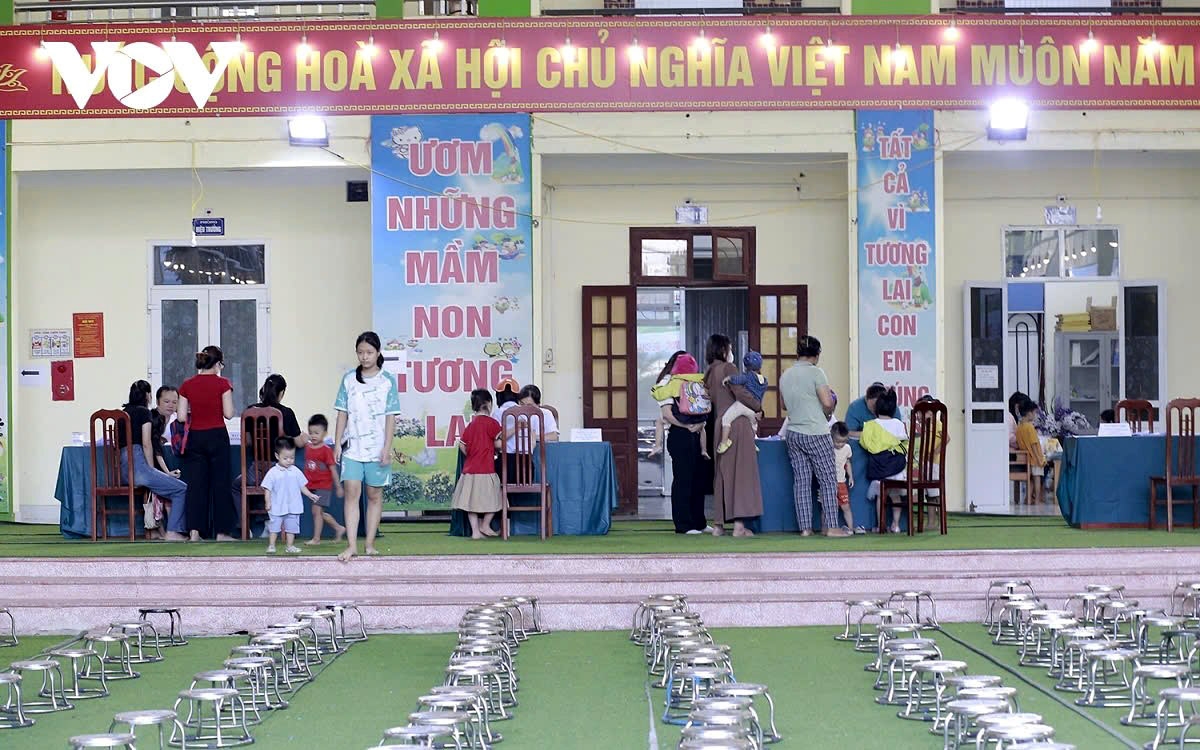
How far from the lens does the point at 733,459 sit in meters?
10.8

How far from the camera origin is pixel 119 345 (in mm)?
14375

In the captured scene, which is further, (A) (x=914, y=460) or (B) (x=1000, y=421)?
(B) (x=1000, y=421)

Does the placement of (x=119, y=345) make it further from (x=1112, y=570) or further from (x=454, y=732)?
(x=454, y=732)

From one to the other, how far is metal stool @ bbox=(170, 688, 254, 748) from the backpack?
501 centimetres

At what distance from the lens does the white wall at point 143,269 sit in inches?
564

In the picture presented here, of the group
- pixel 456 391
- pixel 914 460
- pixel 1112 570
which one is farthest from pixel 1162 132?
pixel 456 391

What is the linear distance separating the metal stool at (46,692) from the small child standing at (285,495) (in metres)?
2.94

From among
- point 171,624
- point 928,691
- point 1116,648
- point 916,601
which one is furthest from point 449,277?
point 1116,648

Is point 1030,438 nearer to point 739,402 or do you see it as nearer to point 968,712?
point 739,402

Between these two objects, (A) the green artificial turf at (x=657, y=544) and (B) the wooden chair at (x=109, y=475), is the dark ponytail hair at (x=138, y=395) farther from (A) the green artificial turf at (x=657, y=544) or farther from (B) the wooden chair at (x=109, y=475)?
(A) the green artificial turf at (x=657, y=544)

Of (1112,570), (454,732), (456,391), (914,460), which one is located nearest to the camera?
(454,732)

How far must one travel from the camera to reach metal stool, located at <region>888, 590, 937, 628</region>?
28.6 feet

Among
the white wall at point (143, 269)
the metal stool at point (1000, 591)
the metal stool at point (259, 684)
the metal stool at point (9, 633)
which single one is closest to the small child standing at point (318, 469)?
the metal stool at point (9, 633)

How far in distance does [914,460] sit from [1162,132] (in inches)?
163
